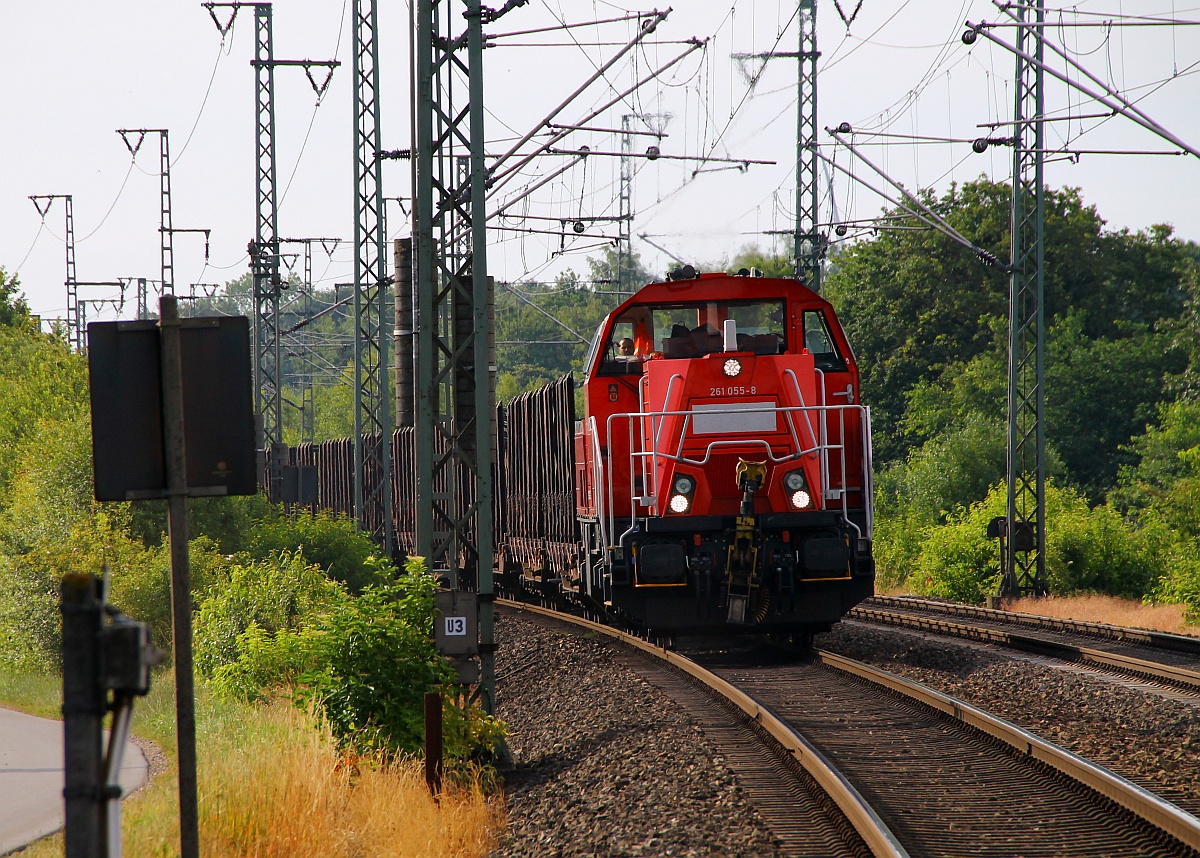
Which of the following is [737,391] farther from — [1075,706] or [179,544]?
[179,544]

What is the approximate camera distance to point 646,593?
12398 millimetres

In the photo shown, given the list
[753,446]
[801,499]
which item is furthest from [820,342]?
[801,499]

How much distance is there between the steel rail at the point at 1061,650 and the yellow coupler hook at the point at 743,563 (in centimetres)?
403

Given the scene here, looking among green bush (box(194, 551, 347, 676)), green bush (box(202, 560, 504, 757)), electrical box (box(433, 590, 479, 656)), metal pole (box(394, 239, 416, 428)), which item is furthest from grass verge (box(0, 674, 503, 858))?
metal pole (box(394, 239, 416, 428))

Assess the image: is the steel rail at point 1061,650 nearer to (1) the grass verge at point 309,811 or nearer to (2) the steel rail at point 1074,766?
(2) the steel rail at point 1074,766

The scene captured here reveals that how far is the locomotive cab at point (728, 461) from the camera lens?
12328 mm

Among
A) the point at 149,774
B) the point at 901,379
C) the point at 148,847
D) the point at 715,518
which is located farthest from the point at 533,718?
the point at 901,379

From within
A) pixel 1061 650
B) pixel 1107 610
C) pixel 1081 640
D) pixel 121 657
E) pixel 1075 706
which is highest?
pixel 121 657

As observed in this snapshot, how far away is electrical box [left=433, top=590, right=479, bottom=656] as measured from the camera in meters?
9.76

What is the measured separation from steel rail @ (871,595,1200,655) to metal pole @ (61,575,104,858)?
1346cm

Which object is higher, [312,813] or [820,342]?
[820,342]

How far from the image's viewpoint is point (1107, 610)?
21.0m

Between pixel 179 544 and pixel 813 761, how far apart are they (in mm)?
5035

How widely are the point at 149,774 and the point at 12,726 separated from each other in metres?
4.20
